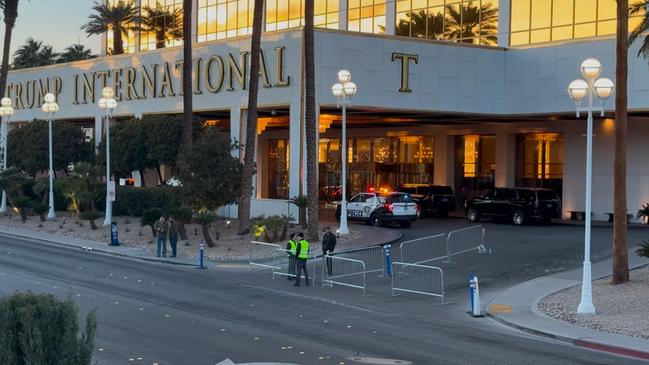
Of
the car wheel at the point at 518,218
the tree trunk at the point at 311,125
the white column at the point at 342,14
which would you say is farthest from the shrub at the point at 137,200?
the car wheel at the point at 518,218

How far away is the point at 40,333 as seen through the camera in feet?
25.8

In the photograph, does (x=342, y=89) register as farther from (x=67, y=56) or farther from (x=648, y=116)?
(x=67, y=56)

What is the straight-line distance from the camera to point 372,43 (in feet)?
132

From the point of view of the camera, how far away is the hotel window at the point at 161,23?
65.9 metres

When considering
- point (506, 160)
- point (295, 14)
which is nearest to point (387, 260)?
point (506, 160)

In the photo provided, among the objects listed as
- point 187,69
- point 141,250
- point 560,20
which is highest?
point 560,20

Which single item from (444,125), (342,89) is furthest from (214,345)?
(444,125)

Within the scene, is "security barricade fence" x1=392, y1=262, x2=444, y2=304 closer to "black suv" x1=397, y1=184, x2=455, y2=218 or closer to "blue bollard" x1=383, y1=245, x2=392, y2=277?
"blue bollard" x1=383, y1=245, x2=392, y2=277

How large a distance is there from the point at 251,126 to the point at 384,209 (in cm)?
750

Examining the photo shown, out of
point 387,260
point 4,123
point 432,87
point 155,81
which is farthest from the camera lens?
point 4,123

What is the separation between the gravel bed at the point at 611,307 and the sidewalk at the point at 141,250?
11.1m

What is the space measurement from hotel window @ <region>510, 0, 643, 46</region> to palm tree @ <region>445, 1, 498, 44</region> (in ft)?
4.07

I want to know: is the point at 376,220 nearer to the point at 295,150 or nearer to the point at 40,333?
the point at 295,150

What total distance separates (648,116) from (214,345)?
33222 mm
